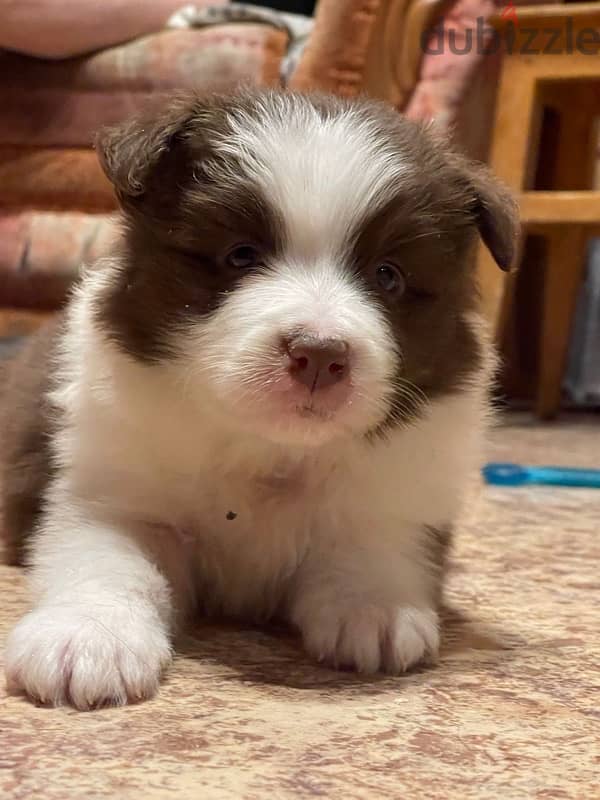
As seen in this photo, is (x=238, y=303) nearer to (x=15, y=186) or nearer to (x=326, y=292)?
(x=326, y=292)

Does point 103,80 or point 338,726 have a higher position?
point 103,80

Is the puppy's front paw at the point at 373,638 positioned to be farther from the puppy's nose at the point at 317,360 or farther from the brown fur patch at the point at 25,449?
the brown fur patch at the point at 25,449

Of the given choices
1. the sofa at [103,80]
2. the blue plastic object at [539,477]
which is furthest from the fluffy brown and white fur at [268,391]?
the sofa at [103,80]

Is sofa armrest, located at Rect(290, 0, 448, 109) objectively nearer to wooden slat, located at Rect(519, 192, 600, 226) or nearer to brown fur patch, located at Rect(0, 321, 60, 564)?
wooden slat, located at Rect(519, 192, 600, 226)

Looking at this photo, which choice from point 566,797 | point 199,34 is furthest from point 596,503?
point 199,34

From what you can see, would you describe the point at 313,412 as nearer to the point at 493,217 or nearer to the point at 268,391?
the point at 268,391

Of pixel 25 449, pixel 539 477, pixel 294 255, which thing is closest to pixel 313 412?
pixel 294 255
